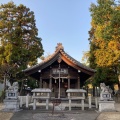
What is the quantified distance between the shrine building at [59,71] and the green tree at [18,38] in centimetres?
632

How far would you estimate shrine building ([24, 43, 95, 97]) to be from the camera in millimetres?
17938

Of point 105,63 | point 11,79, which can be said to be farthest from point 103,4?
point 11,79

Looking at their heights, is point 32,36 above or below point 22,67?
above

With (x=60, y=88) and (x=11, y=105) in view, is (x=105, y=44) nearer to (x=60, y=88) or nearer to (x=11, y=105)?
(x=60, y=88)

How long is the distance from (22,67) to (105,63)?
430 inches

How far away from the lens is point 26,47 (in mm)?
26875

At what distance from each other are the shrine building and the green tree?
6319mm

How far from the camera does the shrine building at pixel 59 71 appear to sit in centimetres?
1794

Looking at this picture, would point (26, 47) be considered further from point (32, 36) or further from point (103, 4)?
point (103, 4)

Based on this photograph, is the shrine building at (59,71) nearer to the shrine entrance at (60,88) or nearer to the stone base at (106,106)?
the shrine entrance at (60,88)

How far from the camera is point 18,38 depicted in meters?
25.9

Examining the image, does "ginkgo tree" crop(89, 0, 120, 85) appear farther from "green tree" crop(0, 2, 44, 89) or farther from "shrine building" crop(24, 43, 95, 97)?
"green tree" crop(0, 2, 44, 89)

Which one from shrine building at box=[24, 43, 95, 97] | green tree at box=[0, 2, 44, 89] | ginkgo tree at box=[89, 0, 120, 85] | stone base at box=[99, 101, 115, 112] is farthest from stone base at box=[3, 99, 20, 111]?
green tree at box=[0, 2, 44, 89]

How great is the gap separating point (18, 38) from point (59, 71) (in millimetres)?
9832
